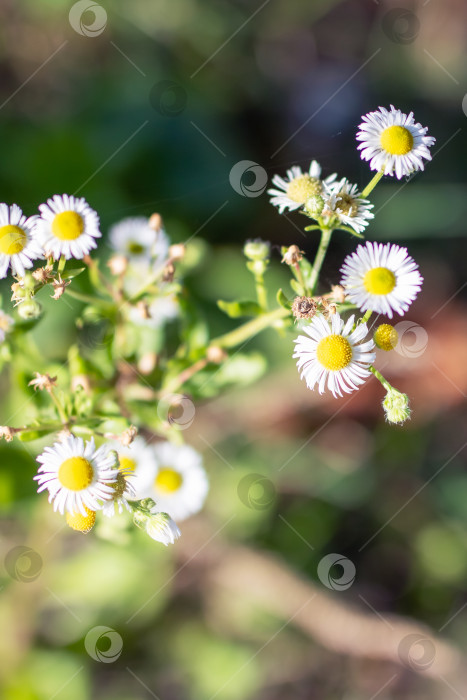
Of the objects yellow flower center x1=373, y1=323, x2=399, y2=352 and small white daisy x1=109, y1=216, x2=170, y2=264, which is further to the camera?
small white daisy x1=109, y1=216, x2=170, y2=264

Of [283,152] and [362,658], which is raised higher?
[283,152]

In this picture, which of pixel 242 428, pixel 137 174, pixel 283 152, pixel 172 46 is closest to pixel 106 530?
pixel 242 428

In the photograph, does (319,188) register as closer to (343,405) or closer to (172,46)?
(343,405)

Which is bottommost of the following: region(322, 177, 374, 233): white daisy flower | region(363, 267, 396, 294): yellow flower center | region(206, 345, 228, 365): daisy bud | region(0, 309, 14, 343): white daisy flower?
region(0, 309, 14, 343): white daisy flower

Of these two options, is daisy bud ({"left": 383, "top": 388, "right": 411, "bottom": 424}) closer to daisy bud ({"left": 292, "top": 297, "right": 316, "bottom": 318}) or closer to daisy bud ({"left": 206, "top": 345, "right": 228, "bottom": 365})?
daisy bud ({"left": 292, "top": 297, "right": 316, "bottom": 318})

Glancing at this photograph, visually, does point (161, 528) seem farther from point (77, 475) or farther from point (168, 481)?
point (168, 481)

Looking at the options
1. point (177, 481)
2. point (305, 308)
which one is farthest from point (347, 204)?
point (177, 481)

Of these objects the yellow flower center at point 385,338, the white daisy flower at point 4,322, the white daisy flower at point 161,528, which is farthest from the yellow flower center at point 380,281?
the white daisy flower at point 4,322

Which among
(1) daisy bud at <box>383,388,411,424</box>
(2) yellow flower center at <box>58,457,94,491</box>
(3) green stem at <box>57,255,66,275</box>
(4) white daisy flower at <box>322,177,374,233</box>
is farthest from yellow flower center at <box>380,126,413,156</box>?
(2) yellow flower center at <box>58,457,94,491</box>
